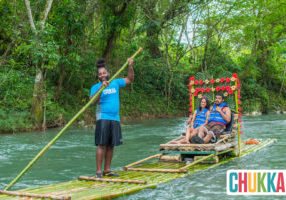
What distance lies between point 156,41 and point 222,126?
50.7 ft

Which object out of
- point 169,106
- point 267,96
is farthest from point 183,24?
point 267,96

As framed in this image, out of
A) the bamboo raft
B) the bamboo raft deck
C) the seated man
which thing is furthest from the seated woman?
the bamboo raft deck

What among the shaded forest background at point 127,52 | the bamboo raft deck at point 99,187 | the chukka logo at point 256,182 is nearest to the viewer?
the bamboo raft deck at point 99,187

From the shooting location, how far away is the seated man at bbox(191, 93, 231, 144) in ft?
24.7

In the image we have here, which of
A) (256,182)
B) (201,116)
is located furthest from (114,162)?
(256,182)

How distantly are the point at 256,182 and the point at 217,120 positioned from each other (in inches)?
109

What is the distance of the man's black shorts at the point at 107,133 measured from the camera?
17.2 feet

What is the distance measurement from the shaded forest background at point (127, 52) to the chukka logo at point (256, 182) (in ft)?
30.8

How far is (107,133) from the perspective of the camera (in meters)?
5.27

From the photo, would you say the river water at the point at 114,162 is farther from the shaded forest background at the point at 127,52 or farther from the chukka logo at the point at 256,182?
the shaded forest background at the point at 127,52

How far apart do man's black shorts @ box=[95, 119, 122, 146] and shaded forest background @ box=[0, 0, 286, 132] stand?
8.39 metres

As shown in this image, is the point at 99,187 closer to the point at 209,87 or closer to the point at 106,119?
the point at 106,119

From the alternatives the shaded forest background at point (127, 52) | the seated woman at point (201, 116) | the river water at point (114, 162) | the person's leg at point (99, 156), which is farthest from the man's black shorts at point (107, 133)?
the shaded forest background at point (127, 52)

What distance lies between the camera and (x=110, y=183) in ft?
16.3
